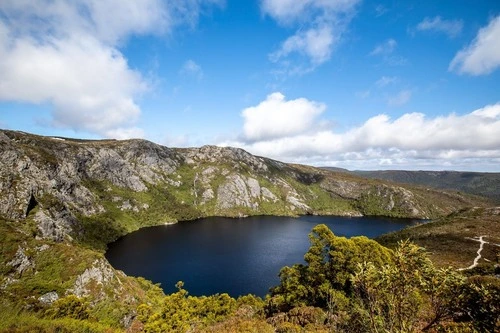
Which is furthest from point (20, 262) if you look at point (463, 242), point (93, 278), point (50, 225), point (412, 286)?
point (463, 242)

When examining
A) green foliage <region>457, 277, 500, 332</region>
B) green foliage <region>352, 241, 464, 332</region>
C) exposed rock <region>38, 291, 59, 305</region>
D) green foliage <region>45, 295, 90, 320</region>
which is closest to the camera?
green foliage <region>457, 277, 500, 332</region>

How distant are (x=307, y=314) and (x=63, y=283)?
6549cm

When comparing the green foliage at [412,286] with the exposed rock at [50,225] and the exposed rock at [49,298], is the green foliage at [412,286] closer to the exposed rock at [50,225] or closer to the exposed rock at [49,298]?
the exposed rock at [49,298]

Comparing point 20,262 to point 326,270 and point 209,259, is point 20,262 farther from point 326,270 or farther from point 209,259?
point 209,259

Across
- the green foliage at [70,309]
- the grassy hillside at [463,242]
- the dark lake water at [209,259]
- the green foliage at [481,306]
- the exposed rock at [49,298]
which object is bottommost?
the dark lake water at [209,259]

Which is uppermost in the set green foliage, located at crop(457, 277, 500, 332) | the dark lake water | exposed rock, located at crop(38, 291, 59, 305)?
green foliage, located at crop(457, 277, 500, 332)

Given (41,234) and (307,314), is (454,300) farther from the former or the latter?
(41,234)

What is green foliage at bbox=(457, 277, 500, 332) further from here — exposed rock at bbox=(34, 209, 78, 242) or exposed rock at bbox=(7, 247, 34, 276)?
exposed rock at bbox=(34, 209, 78, 242)

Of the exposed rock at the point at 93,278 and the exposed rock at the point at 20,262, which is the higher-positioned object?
the exposed rock at the point at 20,262

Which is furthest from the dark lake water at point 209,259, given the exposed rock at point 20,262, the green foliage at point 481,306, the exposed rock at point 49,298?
the green foliage at point 481,306

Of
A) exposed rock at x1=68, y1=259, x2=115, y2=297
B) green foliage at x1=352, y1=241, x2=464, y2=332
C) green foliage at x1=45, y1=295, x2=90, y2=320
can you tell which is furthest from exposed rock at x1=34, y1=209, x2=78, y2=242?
green foliage at x1=352, y1=241, x2=464, y2=332

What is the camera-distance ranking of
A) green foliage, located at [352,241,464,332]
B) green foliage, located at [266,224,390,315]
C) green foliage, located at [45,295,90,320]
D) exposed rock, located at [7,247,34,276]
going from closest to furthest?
green foliage, located at [352,241,464,332], green foliage, located at [45,295,90,320], green foliage, located at [266,224,390,315], exposed rock, located at [7,247,34,276]

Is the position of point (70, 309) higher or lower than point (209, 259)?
higher

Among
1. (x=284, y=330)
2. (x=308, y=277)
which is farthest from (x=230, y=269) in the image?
(x=284, y=330)
